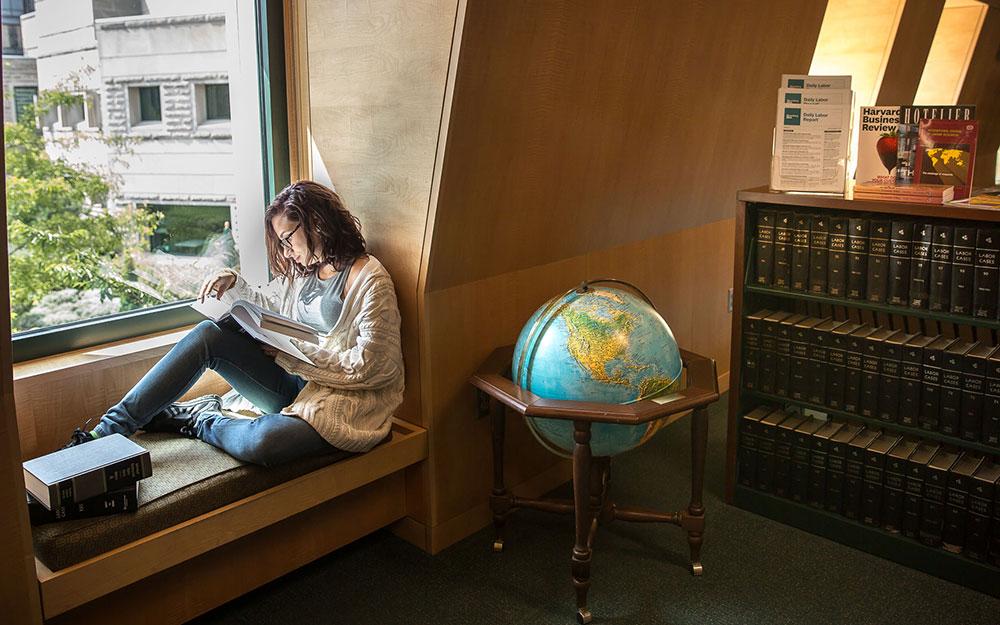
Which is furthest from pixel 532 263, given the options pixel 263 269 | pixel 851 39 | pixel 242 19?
pixel 851 39

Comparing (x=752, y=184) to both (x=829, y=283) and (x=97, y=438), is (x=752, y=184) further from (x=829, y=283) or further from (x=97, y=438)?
(x=97, y=438)

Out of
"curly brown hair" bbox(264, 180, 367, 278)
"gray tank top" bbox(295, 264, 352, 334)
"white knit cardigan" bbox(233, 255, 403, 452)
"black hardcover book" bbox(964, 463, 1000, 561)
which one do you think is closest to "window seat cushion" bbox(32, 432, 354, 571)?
"white knit cardigan" bbox(233, 255, 403, 452)

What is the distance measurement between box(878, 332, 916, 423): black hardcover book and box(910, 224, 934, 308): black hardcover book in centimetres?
17

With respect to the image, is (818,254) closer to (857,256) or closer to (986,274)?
(857,256)

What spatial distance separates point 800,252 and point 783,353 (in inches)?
17.2

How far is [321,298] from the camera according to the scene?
135 inches

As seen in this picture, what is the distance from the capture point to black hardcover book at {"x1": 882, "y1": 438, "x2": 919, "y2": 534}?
348 cm

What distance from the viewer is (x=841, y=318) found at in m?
3.92

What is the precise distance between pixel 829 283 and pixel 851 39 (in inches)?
105

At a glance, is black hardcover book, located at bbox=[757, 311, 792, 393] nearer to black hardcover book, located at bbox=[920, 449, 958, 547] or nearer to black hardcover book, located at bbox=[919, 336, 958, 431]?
black hardcover book, located at bbox=[919, 336, 958, 431]

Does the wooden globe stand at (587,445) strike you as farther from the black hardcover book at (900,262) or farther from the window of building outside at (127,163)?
the window of building outside at (127,163)

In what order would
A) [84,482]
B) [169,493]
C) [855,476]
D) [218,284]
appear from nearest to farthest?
[84,482]
[169,493]
[218,284]
[855,476]

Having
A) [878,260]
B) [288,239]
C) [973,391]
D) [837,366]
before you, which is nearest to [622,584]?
[837,366]

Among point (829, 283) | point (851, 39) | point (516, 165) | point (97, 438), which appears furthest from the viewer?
point (851, 39)
